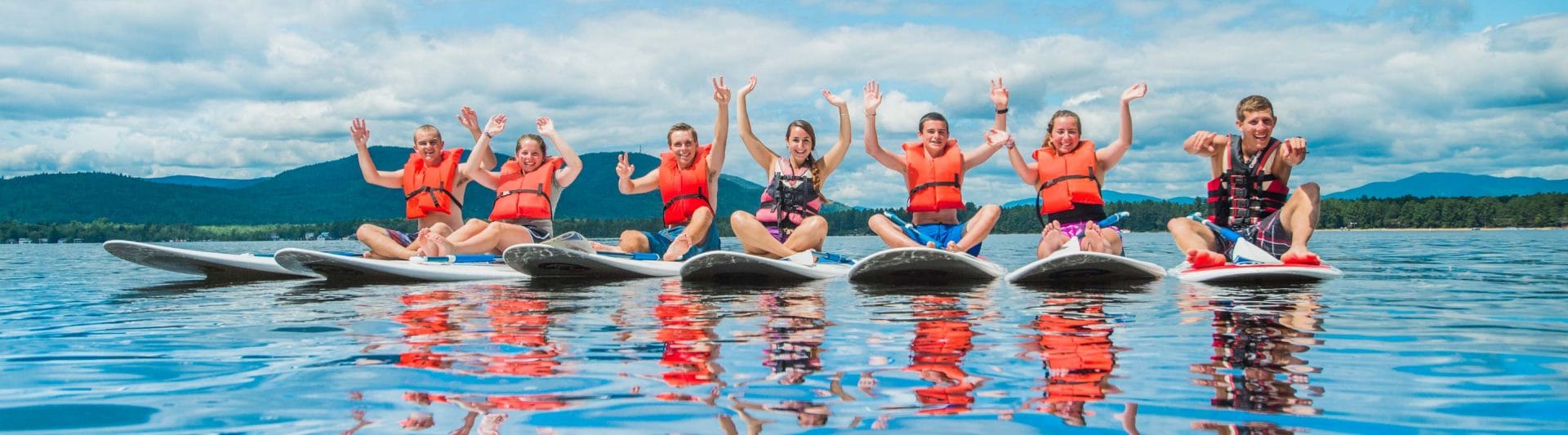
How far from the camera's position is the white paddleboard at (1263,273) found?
391 inches

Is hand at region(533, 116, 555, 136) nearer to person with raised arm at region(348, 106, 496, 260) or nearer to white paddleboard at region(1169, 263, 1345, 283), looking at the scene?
person with raised arm at region(348, 106, 496, 260)

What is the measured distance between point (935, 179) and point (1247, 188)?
3190mm

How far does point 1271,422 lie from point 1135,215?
94500 mm

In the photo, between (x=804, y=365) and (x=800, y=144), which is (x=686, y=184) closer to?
(x=800, y=144)

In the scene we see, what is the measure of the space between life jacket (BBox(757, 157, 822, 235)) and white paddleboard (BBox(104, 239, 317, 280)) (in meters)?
6.07

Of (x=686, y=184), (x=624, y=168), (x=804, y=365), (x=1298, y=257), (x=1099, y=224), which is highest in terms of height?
(x=624, y=168)

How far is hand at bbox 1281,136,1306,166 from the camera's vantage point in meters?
10.5

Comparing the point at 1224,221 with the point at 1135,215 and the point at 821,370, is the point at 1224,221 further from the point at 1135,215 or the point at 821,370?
the point at 1135,215

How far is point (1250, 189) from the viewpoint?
10953mm

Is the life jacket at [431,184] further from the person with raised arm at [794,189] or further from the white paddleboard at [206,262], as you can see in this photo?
the person with raised arm at [794,189]

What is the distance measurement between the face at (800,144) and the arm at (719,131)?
0.78m

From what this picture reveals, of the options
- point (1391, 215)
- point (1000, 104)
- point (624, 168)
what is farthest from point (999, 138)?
point (1391, 215)

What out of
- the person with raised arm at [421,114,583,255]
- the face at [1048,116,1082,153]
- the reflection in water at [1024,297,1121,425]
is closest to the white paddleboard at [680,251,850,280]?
the person with raised arm at [421,114,583,255]

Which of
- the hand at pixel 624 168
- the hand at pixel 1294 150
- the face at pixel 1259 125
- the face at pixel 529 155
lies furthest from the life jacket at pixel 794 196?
the hand at pixel 1294 150
